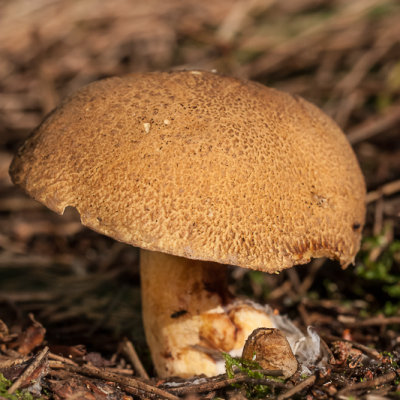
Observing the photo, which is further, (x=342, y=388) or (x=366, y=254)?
(x=366, y=254)

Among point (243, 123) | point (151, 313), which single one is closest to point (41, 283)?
point (151, 313)

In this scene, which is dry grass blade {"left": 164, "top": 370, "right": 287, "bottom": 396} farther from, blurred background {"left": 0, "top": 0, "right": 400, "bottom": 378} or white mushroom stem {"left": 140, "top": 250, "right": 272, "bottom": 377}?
blurred background {"left": 0, "top": 0, "right": 400, "bottom": 378}

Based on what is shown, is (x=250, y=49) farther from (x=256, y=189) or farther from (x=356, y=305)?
(x=256, y=189)

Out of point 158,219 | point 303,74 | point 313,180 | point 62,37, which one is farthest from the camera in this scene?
point 62,37

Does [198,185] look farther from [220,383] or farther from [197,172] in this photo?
[220,383]

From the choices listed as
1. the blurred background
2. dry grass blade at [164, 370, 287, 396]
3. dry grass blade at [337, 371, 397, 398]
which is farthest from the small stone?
the blurred background

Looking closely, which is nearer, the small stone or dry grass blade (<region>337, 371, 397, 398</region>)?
dry grass blade (<region>337, 371, 397, 398</region>)

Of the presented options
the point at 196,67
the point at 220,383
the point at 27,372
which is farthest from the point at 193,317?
the point at 196,67
